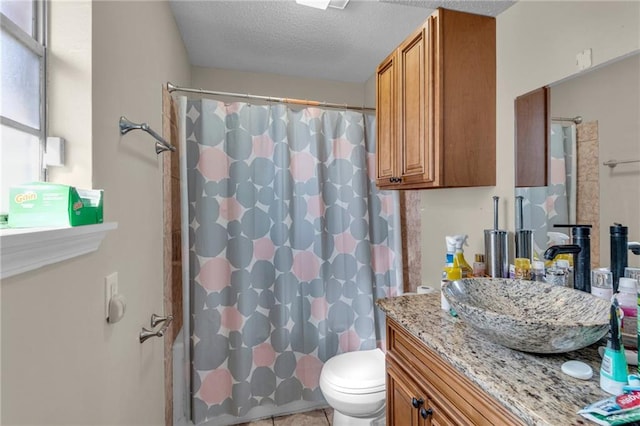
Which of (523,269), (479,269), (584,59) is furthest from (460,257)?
(584,59)

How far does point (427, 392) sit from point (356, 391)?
70cm

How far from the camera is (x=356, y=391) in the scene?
1550 millimetres

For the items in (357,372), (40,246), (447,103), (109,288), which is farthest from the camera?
(357,372)

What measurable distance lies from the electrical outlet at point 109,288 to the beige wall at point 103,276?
0.06ft

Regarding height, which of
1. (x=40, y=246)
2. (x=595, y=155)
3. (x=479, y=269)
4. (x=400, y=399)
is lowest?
(x=400, y=399)

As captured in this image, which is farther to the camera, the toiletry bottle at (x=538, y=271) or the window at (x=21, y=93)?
the toiletry bottle at (x=538, y=271)

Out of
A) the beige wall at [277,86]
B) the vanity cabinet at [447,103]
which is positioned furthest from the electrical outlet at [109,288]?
the beige wall at [277,86]

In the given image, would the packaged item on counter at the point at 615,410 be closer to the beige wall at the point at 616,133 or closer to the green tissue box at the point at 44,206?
the beige wall at the point at 616,133

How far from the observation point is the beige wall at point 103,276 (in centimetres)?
57

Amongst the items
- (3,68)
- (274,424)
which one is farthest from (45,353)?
(274,424)

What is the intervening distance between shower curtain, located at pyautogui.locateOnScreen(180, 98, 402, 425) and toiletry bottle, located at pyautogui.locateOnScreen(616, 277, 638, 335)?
1.41m

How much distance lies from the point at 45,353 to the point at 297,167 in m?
1.59

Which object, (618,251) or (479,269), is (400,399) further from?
(618,251)

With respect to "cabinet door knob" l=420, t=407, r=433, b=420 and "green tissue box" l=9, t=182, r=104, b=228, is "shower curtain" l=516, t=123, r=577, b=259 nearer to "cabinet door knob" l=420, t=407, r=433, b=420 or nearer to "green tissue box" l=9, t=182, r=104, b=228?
"cabinet door knob" l=420, t=407, r=433, b=420
